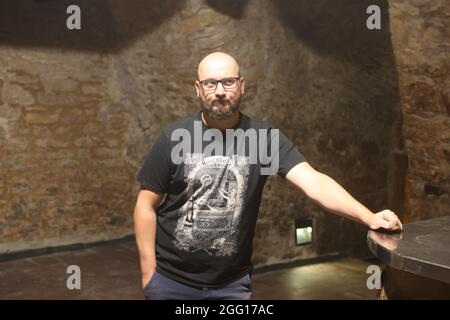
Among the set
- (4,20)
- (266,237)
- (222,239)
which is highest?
(4,20)

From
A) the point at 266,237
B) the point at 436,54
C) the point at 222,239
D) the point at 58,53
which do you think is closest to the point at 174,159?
the point at 222,239

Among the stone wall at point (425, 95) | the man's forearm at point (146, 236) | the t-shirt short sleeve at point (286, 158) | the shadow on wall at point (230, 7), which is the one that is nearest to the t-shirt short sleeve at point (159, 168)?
the man's forearm at point (146, 236)

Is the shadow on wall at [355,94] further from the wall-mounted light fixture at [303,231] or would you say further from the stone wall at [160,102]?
the wall-mounted light fixture at [303,231]

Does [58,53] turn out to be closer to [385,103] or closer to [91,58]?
[91,58]

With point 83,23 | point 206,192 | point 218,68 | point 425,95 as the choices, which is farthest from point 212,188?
point 83,23

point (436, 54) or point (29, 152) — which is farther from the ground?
point (436, 54)

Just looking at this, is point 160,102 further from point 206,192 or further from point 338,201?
point 338,201

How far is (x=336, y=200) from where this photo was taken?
1929mm

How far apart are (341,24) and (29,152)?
2.96m

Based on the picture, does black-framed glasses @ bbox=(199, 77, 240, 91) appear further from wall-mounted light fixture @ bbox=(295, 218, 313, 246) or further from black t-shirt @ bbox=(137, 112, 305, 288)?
wall-mounted light fixture @ bbox=(295, 218, 313, 246)

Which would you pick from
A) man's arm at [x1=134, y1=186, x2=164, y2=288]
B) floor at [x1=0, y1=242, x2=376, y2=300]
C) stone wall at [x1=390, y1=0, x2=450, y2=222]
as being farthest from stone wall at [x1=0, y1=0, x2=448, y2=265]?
man's arm at [x1=134, y1=186, x2=164, y2=288]

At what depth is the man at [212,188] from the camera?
Answer: 199 cm

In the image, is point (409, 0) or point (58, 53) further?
point (58, 53)

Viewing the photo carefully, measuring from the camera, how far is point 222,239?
2.01 m
